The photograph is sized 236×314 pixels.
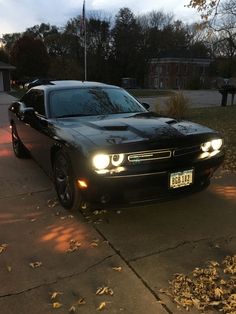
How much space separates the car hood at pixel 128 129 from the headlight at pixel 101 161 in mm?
122

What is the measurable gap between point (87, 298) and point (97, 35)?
205ft

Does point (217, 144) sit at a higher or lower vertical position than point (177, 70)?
higher

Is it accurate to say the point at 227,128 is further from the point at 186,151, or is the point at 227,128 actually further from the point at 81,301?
the point at 81,301

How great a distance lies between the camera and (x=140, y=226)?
4117 millimetres

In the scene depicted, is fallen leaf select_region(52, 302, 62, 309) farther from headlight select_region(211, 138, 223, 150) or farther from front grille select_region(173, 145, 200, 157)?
headlight select_region(211, 138, 223, 150)

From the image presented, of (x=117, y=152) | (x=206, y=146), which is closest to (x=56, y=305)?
(x=117, y=152)

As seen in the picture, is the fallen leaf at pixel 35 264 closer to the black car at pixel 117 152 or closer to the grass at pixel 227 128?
the black car at pixel 117 152

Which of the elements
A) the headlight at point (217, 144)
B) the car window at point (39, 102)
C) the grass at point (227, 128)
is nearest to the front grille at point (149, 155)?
the headlight at point (217, 144)

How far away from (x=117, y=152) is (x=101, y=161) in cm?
18

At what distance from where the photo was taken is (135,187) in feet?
12.5

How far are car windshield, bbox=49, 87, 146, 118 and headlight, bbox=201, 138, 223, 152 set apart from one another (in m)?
1.47

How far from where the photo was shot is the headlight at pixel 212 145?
14.1ft

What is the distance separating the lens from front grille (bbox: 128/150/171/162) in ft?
12.5

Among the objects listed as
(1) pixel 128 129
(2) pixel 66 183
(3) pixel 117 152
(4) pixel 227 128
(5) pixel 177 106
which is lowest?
(4) pixel 227 128
